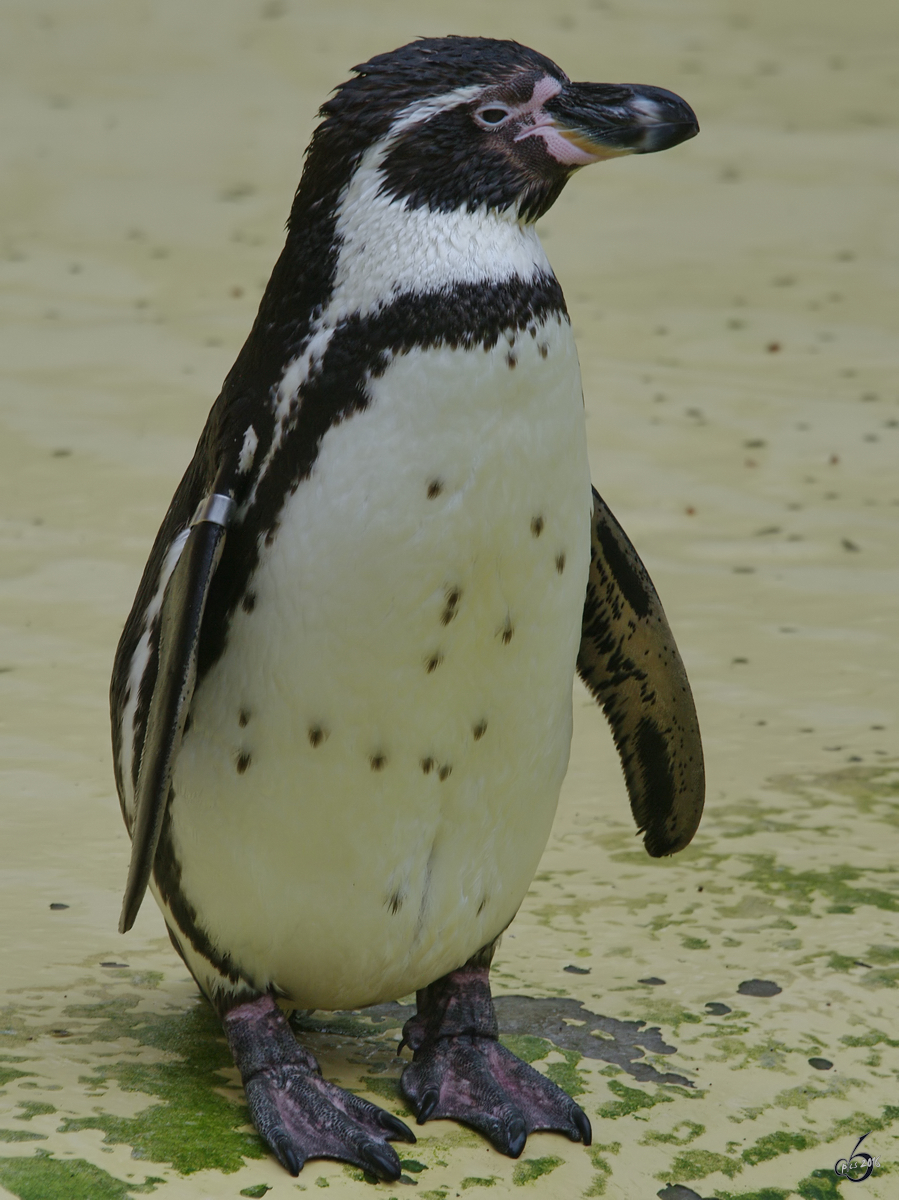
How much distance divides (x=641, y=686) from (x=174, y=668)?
0.93m

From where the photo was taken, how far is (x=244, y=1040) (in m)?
2.33

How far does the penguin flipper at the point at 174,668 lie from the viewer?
2.10 meters

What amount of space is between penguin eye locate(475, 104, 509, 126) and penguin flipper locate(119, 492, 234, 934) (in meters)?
0.60

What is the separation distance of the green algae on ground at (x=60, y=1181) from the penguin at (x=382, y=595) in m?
0.24

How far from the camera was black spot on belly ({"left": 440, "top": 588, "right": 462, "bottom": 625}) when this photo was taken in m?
2.11

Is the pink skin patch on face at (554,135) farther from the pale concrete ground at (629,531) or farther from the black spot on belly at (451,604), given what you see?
the pale concrete ground at (629,531)

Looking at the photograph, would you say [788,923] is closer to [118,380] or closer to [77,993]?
[77,993]

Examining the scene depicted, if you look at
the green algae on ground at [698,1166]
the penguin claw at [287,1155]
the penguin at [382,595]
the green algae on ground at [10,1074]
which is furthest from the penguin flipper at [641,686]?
the green algae on ground at [10,1074]

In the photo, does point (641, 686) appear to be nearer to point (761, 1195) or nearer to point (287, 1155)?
point (761, 1195)

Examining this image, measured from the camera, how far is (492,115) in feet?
6.97

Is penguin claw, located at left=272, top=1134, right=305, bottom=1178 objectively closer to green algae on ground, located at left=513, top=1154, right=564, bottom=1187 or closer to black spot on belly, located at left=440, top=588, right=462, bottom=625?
green algae on ground, located at left=513, top=1154, right=564, bottom=1187

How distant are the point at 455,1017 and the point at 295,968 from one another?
0.97 feet

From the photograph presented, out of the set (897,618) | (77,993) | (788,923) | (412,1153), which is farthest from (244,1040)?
(897,618)

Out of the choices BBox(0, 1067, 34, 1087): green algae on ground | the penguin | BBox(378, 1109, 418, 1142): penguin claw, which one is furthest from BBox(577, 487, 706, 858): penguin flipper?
BBox(0, 1067, 34, 1087): green algae on ground
